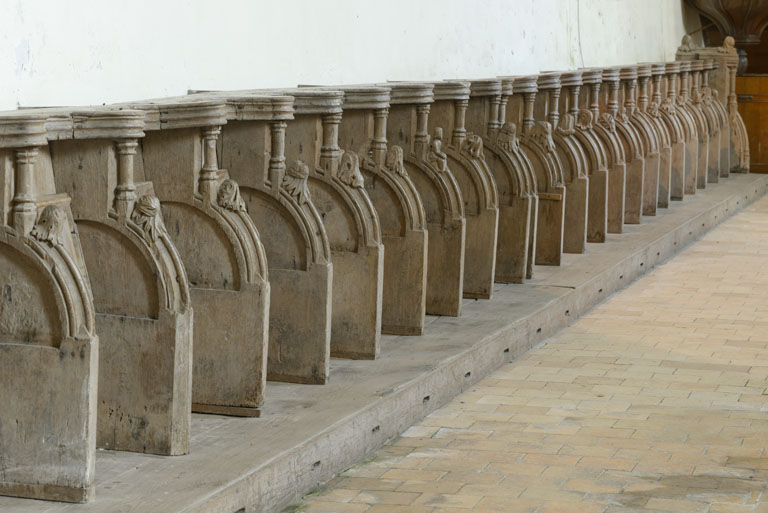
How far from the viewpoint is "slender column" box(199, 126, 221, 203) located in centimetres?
373

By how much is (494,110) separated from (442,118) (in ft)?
1.71

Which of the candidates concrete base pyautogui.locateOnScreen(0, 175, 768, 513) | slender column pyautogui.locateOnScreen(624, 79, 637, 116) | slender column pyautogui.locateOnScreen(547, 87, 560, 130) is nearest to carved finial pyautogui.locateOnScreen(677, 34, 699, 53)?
slender column pyautogui.locateOnScreen(624, 79, 637, 116)

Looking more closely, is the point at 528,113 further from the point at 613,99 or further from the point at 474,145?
the point at 613,99

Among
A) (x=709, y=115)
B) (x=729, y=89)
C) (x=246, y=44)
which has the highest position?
(x=729, y=89)

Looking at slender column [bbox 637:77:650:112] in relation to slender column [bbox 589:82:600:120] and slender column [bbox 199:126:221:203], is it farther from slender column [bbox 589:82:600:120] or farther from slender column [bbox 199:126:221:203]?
slender column [bbox 199:126:221:203]

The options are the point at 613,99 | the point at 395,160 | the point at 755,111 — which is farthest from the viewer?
the point at 755,111

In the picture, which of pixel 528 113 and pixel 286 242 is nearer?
pixel 286 242

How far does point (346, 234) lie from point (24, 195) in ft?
6.16

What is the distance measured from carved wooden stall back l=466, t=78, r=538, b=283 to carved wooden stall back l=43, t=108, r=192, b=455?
10.5ft

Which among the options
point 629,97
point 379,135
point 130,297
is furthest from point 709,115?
point 130,297

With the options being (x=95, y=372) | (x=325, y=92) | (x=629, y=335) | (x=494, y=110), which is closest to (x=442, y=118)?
(x=494, y=110)

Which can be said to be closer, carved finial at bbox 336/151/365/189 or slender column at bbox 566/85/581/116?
carved finial at bbox 336/151/365/189

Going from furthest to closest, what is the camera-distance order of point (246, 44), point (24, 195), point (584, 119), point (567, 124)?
point (584, 119)
point (567, 124)
point (246, 44)
point (24, 195)

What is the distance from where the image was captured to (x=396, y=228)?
5.28 metres
